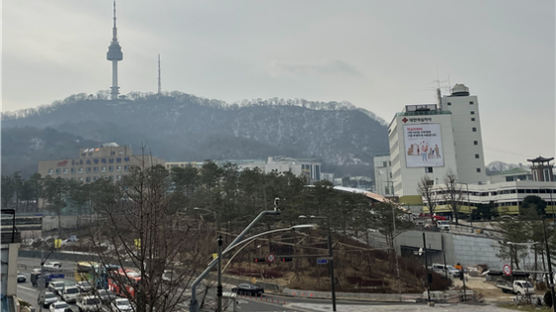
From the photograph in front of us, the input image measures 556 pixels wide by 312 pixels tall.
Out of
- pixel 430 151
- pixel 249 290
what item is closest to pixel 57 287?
pixel 249 290

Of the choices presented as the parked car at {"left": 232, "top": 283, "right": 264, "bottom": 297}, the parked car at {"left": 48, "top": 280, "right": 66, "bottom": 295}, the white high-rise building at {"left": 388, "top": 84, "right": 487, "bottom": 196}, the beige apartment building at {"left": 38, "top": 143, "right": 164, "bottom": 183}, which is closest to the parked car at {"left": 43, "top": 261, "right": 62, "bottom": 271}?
the parked car at {"left": 48, "top": 280, "right": 66, "bottom": 295}

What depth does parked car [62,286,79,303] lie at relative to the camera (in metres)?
42.3

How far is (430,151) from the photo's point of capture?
391ft

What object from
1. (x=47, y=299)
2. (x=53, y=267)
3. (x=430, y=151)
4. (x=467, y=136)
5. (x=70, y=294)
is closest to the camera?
(x=47, y=299)

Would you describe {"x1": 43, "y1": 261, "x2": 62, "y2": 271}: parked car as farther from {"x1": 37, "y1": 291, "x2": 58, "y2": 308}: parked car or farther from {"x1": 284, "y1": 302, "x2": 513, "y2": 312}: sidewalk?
{"x1": 284, "y1": 302, "x2": 513, "y2": 312}: sidewalk

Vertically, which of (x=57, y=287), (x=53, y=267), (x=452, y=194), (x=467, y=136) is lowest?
(x=57, y=287)

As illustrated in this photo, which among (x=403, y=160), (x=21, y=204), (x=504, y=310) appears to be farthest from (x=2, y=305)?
(x=21, y=204)

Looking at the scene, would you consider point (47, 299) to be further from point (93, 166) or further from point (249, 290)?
point (93, 166)

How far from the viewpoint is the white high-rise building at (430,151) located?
389 feet

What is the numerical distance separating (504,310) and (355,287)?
1590cm

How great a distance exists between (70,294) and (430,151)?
98477mm

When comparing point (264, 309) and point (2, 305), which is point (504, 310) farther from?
point (2, 305)

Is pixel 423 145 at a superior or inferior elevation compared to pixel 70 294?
superior

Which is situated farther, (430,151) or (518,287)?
(430,151)
